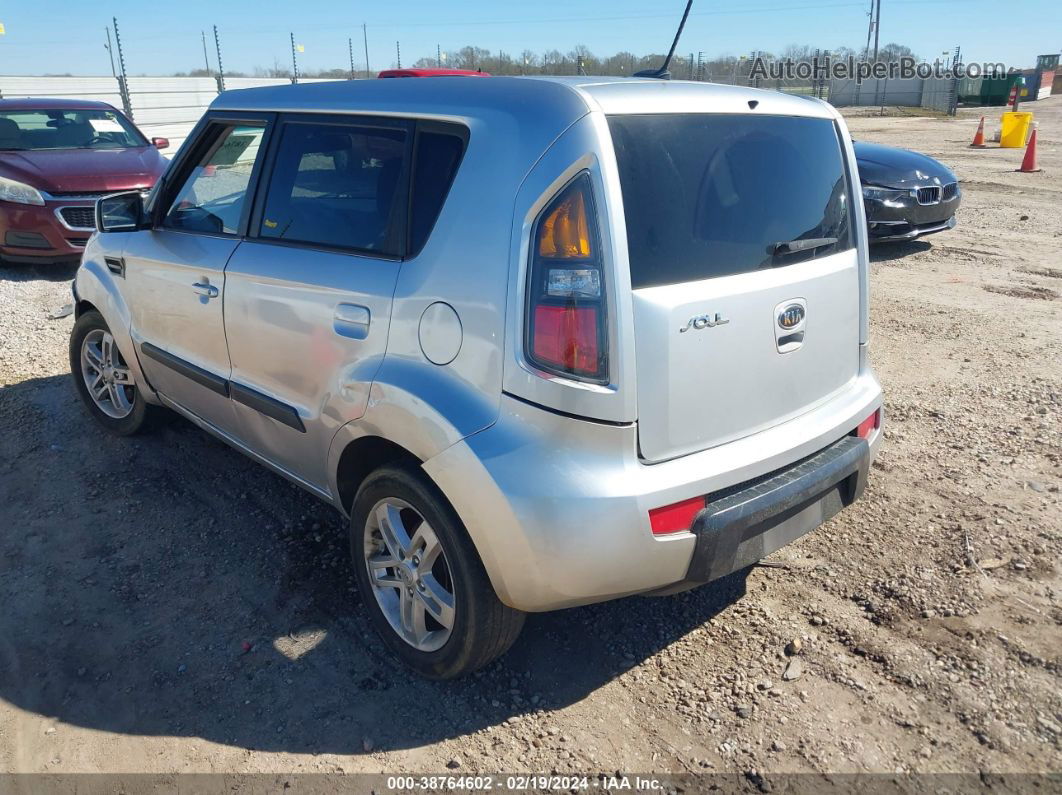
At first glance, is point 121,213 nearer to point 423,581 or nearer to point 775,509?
point 423,581

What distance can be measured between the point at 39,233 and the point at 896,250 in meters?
9.10

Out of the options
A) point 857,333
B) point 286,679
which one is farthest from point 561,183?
point 286,679

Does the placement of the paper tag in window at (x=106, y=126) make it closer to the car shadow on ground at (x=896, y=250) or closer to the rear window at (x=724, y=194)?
the car shadow on ground at (x=896, y=250)

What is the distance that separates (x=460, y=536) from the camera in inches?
98.7

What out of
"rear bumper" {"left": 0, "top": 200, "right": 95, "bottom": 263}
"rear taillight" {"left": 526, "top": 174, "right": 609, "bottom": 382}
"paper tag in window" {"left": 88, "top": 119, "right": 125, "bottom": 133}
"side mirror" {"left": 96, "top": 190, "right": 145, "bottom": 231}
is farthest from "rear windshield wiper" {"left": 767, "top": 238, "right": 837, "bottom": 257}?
"paper tag in window" {"left": 88, "top": 119, "right": 125, "bottom": 133}

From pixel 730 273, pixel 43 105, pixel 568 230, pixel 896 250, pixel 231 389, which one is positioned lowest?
pixel 896 250

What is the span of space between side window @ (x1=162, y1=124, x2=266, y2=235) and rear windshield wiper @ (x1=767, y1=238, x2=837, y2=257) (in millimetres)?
2125

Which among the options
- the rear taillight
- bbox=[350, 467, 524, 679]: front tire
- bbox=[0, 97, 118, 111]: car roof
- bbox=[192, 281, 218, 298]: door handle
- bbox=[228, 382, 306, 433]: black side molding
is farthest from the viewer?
bbox=[0, 97, 118, 111]: car roof

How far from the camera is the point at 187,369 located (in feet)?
12.4

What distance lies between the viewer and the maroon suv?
8297 mm

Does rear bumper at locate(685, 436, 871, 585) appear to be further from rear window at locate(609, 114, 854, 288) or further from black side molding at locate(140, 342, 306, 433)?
black side molding at locate(140, 342, 306, 433)

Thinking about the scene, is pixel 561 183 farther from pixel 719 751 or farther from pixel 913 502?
pixel 913 502

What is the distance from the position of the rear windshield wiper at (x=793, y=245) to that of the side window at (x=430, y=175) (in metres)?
1.03
